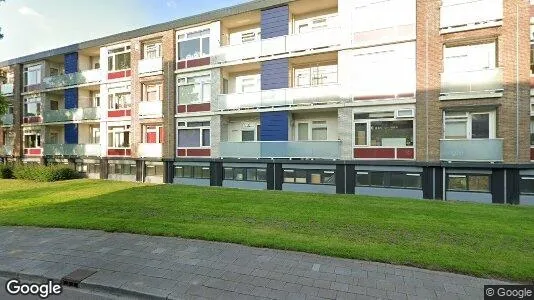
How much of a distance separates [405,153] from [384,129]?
58.4 inches

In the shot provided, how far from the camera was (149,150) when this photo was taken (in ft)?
67.5

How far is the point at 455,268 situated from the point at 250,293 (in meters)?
3.67

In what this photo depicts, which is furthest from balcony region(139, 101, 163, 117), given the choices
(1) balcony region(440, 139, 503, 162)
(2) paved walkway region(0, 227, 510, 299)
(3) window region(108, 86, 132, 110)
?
(1) balcony region(440, 139, 503, 162)

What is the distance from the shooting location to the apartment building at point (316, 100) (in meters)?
12.7

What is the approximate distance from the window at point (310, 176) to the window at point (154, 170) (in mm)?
9214

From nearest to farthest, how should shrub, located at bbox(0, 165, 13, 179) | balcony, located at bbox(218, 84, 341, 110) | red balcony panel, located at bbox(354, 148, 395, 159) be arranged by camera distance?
red balcony panel, located at bbox(354, 148, 395, 159) → balcony, located at bbox(218, 84, 341, 110) → shrub, located at bbox(0, 165, 13, 179)

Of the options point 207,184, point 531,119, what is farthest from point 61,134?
point 531,119

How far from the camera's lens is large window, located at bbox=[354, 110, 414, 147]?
558 inches

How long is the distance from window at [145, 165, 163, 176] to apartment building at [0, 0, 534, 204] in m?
0.10

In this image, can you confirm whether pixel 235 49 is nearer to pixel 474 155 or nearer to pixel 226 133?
pixel 226 133

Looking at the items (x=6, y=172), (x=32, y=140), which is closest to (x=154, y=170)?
(x=6, y=172)

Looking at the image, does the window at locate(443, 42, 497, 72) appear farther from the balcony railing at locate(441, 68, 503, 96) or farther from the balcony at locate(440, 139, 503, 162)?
the balcony at locate(440, 139, 503, 162)

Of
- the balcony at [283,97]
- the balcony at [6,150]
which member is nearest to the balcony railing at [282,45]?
the balcony at [283,97]

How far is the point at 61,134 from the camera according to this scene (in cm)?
2656
